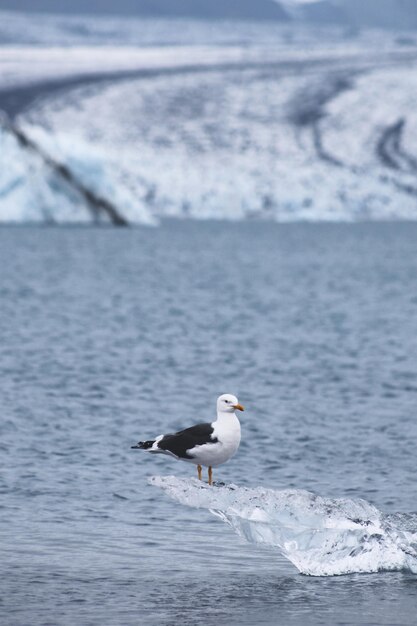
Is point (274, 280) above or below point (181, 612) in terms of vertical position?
above

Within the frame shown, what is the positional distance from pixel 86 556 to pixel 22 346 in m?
14.7

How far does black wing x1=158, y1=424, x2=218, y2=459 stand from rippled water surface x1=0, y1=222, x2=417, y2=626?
0.94 metres

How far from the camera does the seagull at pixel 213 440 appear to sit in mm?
9000

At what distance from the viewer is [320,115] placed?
91.2 meters

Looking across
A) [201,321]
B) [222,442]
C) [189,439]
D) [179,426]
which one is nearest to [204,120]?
[201,321]

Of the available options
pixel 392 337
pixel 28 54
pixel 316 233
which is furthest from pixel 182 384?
pixel 28 54

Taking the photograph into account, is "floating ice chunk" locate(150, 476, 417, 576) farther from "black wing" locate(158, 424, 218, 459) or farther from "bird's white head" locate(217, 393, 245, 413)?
"bird's white head" locate(217, 393, 245, 413)

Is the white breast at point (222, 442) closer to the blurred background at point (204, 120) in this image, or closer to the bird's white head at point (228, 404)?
the bird's white head at point (228, 404)

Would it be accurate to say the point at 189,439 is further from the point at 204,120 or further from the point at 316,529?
the point at 204,120

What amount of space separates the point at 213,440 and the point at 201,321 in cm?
2132

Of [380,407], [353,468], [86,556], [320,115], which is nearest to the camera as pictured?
[86,556]

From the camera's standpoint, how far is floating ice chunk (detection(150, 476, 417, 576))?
29.8 feet

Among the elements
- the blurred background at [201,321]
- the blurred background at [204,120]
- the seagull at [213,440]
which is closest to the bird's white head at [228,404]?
the seagull at [213,440]

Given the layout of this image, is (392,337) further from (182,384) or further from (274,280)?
(274,280)
